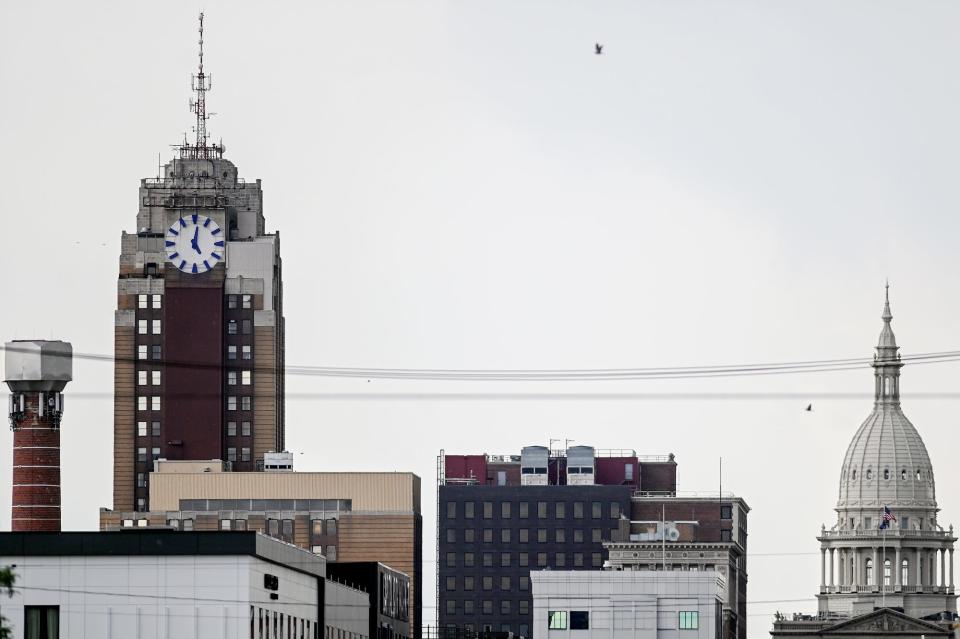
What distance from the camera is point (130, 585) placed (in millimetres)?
142375

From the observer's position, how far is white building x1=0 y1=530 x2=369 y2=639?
141750 millimetres

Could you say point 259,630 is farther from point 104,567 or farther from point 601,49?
point 601,49

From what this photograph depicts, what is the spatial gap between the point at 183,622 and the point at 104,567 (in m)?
4.71

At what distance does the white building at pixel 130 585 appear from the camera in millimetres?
141750

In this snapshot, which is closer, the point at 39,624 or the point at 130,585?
the point at 39,624

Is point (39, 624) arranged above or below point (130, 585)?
below

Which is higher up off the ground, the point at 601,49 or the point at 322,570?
the point at 601,49

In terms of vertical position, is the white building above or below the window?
above

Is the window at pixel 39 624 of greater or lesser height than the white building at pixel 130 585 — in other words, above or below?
below

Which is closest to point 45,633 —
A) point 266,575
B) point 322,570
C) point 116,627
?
point 116,627

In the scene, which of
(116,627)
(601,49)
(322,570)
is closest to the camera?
(601,49)

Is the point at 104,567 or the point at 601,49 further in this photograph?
the point at 104,567

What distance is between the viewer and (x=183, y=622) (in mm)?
142500

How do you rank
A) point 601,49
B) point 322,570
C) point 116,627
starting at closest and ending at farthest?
point 601,49 < point 116,627 < point 322,570
